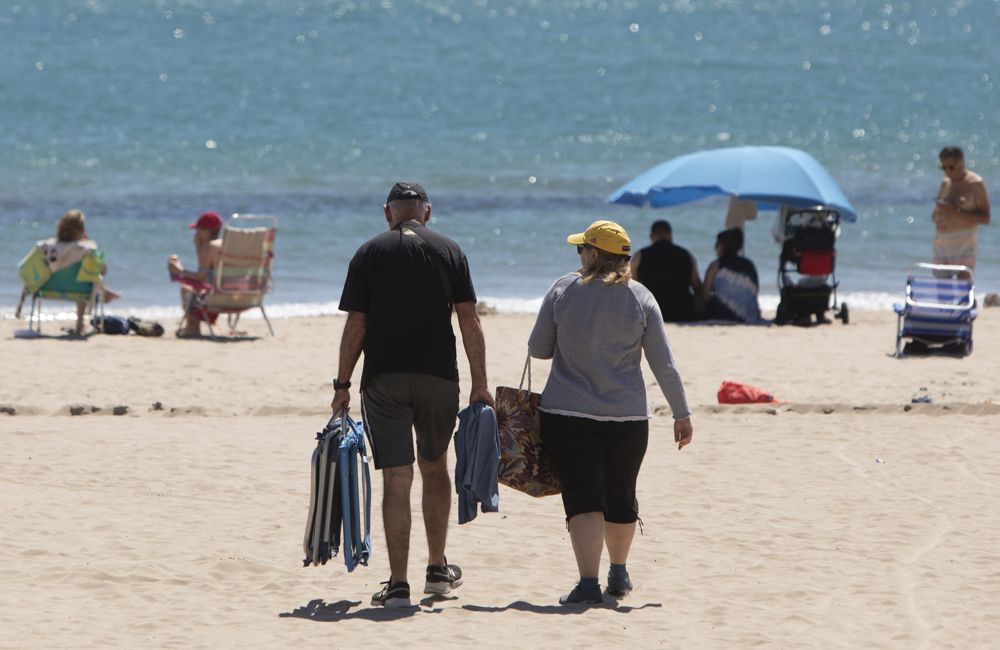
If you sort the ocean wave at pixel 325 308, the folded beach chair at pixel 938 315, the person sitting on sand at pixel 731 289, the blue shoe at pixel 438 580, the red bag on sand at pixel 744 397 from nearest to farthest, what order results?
the blue shoe at pixel 438 580 → the red bag on sand at pixel 744 397 → the folded beach chair at pixel 938 315 → the person sitting on sand at pixel 731 289 → the ocean wave at pixel 325 308

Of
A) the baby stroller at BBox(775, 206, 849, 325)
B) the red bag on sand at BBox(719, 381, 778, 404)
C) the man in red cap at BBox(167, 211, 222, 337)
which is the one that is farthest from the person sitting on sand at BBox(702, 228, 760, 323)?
the man in red cap at BBox(167, 211, 222, 337)

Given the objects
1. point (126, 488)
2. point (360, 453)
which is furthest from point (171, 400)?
point (360, 453)

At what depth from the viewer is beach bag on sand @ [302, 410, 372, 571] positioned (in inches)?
188

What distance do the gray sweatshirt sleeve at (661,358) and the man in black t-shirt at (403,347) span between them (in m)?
0.55

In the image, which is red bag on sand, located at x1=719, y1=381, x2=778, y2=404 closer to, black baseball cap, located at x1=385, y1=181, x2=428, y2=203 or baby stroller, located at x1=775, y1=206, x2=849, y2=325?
baby stroller, located at x1=775, y1=206, x2=849, y2=325

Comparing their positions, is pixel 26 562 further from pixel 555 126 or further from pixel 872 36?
pixel 872 36

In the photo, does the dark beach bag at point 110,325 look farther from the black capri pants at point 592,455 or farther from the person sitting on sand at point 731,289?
the black capri pants at point 592,455

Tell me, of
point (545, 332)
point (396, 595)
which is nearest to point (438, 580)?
point (396, 595)

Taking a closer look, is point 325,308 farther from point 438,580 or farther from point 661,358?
point 661,358

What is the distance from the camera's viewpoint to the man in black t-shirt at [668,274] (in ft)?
37.9

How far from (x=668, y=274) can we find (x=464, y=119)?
2322 centimetres

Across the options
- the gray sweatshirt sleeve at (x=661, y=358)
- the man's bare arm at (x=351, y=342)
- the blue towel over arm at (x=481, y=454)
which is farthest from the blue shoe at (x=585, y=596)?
the man's bare arm at (x=351, y=342)

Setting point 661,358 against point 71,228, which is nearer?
point 661,358

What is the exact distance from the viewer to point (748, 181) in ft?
38.7
